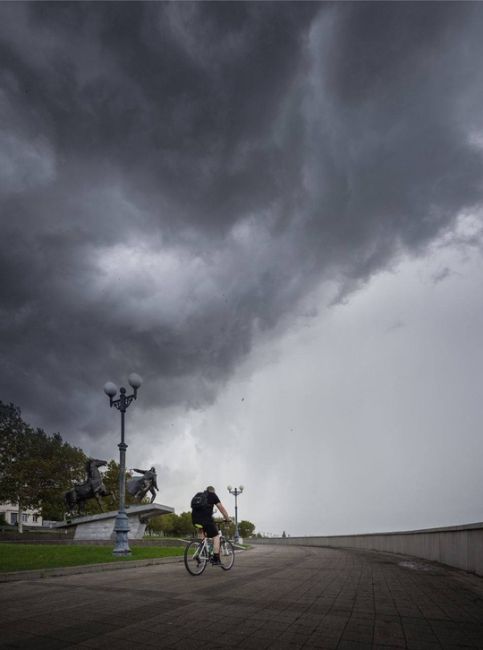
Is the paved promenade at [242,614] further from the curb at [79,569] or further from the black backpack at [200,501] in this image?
the black backpack at [200,501]

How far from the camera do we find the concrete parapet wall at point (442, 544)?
Answer: 381 inches

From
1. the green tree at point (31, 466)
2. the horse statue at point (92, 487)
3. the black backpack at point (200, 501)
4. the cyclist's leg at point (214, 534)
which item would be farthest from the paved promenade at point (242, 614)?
the green tree at point (31, 466)

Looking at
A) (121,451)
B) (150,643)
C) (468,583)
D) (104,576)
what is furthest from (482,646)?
(121,451)

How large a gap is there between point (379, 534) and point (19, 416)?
46.5 metres

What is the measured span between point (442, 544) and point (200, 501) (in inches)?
311

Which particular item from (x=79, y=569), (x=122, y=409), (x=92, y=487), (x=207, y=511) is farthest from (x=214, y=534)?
(x=92, y=487)

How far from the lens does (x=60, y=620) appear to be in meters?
4.92

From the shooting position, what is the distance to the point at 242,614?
5094 millimetres

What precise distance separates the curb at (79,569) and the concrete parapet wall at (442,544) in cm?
778

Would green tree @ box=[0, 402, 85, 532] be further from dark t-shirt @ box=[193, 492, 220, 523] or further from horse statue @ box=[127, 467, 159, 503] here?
dark t-shirt @ box=[193, 492, 220, 523]

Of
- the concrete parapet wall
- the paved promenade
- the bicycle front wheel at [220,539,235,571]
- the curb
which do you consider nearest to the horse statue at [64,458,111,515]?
the concrete parapet wall

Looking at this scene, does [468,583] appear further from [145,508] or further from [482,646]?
[145,508]

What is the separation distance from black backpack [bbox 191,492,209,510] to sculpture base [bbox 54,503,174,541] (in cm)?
2090

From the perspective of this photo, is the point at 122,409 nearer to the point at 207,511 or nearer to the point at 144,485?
the point at 207,511
